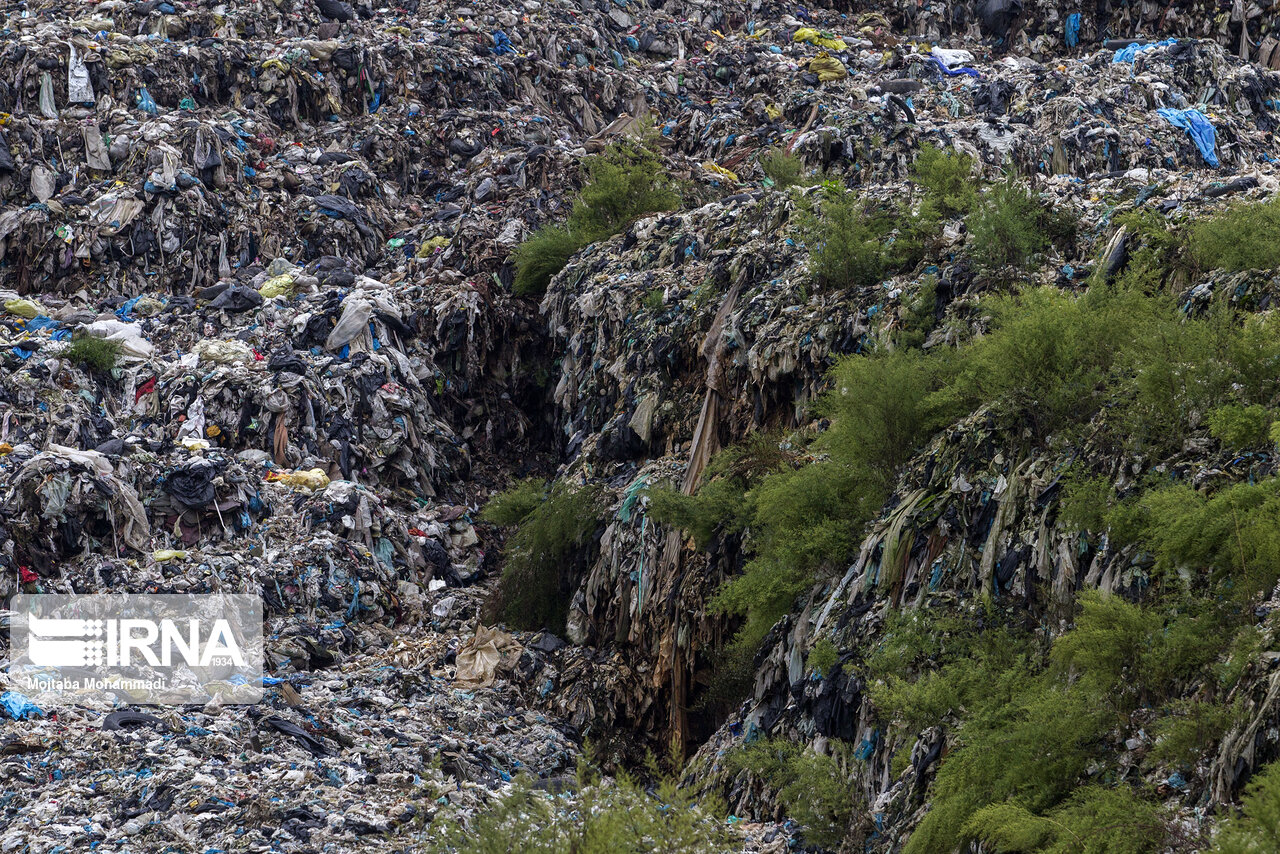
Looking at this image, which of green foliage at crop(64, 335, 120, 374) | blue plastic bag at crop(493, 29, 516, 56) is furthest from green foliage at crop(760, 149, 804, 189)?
green foliage at crop(64, 335, 120, 374)

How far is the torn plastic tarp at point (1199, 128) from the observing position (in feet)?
52.1

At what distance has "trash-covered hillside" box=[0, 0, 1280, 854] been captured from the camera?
6184mm

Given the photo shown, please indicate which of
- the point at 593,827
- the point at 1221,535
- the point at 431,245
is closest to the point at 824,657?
the point at 593,827

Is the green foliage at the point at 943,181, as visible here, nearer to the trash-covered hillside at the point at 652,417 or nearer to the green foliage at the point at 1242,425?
the trash-covered hillside at the point at 652,417

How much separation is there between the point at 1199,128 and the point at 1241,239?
9401 millimetres

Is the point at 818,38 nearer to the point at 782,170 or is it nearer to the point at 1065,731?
the point at 782,170

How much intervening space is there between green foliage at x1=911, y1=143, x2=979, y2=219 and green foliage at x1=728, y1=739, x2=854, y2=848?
564 centimetres

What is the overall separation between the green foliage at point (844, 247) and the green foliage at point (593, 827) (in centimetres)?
587

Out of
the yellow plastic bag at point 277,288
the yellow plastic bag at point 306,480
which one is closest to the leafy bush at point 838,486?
the yellow plastic bag at point 306,480

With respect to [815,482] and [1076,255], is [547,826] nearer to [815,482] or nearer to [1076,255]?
[815,482]

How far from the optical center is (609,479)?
492 inches

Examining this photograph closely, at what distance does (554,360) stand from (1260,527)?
36.8ft

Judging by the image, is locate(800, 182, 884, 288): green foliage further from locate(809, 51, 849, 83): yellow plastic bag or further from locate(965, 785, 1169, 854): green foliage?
locate(809, 51, 849, 83): yellow plastic bag

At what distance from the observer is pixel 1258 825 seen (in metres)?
4.03
